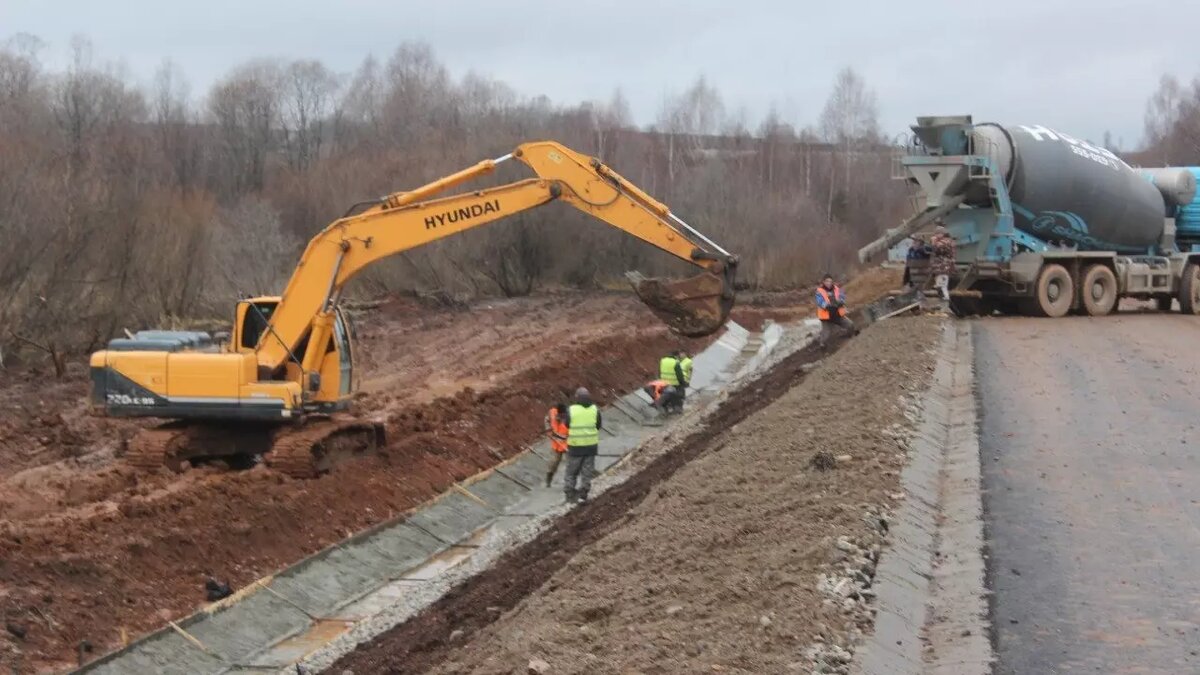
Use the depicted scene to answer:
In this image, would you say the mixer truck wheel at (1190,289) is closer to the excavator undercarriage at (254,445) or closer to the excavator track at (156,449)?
the excavator undercarriage at (254,445)

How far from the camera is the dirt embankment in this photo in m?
12.3

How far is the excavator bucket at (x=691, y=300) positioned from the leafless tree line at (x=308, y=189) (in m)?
20.2

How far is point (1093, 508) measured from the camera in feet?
36.7

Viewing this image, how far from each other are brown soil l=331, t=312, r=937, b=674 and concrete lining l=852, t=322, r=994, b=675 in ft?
0.95

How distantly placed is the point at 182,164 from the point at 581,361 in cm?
5627

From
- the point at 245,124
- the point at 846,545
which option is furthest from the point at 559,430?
the point at 245,124

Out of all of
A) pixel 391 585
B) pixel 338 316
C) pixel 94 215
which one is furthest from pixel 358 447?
pixel 94 215

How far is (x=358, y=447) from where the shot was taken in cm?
1892

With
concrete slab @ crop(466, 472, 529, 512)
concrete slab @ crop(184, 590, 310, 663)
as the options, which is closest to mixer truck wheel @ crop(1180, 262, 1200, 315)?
concrete slab @ crop(466, 472, 529, 512)

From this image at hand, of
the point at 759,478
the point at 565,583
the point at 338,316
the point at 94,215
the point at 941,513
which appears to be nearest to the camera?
the point at 565,583

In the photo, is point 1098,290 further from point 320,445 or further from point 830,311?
point 320,445

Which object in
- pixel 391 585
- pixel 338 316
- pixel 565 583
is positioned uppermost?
pixel 338 316

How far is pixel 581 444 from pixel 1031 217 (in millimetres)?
12574

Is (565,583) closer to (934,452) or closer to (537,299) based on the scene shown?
(934,452)
